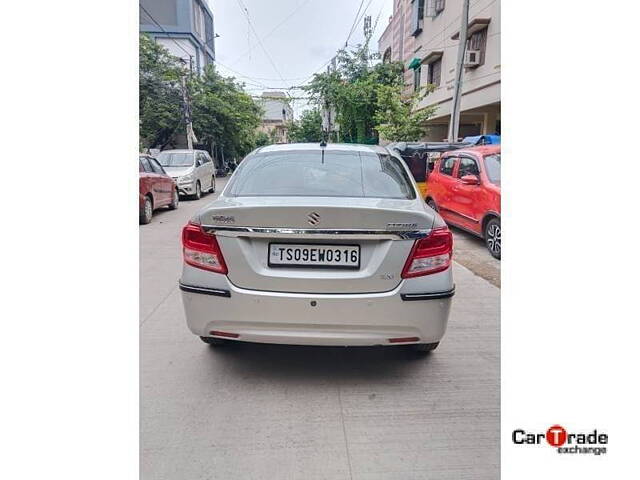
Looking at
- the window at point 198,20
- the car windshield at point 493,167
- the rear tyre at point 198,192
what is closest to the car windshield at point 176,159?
the rear tyre at point 198,192

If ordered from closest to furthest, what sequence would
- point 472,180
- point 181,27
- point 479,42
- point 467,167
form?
point 472,180 → point 467,167 → point 479,42 → point 181,27

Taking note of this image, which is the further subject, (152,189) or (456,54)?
(456,54)

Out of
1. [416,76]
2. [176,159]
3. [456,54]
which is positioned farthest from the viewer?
[416,76]

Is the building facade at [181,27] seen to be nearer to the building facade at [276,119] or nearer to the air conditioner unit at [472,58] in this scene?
the air conditioner unit at [472,58]

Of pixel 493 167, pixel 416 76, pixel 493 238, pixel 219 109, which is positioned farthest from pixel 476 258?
pixel 219 109

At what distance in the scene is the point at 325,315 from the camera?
7.63 feet

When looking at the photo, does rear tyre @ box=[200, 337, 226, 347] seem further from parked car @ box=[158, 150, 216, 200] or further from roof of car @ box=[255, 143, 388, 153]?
parked car @ box=[158, 150, 216, 200]

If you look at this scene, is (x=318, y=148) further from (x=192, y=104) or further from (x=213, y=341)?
(x=192, y=104)

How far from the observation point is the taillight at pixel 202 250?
2383 mm

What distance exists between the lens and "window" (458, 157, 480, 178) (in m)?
6.80

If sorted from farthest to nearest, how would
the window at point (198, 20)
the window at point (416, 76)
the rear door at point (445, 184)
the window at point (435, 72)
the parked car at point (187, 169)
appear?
the window at point (198, 20) < the window at point (416, 76) < the window at point (435, 72) < the parked car at point (187, 169) < the rear door at point (445, 184)

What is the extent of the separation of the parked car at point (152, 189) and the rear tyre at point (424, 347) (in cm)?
704

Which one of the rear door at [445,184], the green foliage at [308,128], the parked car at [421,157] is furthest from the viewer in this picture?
the green foliage at [308,128]

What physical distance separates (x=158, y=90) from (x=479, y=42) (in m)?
14.3
